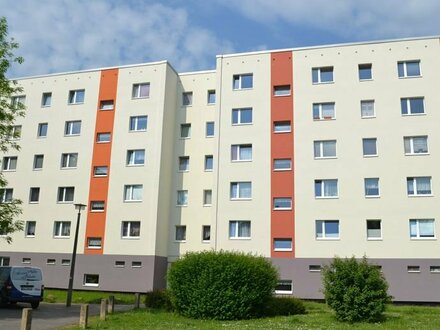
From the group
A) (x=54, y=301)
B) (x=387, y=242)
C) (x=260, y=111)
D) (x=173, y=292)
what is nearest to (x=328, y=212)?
(x=387, y=242)

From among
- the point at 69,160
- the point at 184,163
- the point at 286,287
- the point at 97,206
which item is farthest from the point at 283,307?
the point at 69,160

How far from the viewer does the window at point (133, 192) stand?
3392cm

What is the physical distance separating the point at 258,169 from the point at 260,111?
3.99 m

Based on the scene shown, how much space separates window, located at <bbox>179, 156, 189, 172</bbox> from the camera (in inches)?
1389

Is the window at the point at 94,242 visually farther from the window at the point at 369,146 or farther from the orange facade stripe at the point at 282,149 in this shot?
the window at the point at 369,146

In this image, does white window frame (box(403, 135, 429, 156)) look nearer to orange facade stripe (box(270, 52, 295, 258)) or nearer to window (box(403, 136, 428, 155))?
window (box(403, 136, 428, 155))

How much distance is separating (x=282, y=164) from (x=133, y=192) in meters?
10.4

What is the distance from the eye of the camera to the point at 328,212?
30172 millimetres

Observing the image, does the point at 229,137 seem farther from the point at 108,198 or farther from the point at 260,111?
the point at 108,198

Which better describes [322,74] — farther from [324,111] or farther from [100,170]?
[100,170]

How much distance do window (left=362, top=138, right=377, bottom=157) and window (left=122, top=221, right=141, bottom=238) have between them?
50.7 ft

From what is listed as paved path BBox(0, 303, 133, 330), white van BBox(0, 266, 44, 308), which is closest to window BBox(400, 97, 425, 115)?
paved path BBox(0, 303, 133, 330)

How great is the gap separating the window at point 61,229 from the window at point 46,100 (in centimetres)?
936

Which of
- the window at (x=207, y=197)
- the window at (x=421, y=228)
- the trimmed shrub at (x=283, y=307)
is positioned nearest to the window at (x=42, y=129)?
the window at (x=207, y=197)
